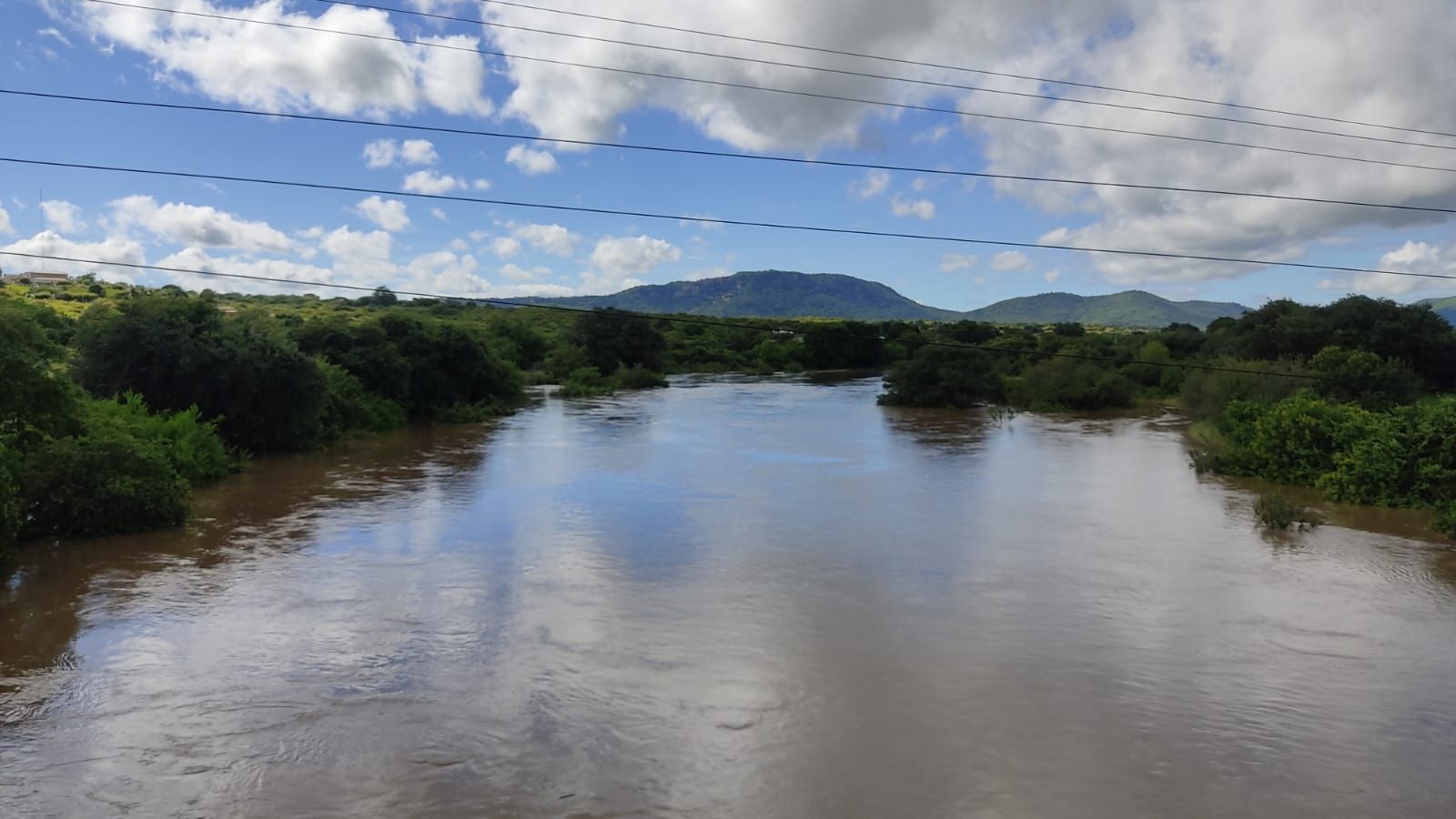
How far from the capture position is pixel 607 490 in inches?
860

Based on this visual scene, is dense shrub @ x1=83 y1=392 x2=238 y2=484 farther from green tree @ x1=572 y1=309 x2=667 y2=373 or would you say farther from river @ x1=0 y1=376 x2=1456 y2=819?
green tree @ x1=572 y1=309 x2=667 y2=373

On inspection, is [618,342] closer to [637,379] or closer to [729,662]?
[637,379]

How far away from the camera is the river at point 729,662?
7914 mm

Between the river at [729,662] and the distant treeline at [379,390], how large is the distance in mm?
1226

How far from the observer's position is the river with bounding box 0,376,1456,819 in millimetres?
7914

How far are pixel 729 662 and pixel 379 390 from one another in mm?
27060

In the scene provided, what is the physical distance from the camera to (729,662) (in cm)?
1075

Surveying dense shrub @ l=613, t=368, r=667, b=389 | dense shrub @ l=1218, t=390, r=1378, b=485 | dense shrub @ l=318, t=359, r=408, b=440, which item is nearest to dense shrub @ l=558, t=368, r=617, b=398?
dense shrub @ l=613, t=368, r=667, b=389

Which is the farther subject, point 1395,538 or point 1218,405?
point 1218,405

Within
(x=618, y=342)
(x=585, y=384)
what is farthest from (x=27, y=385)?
(x=618, y=342)

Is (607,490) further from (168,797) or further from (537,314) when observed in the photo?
(537,314)

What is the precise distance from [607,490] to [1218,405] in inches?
857

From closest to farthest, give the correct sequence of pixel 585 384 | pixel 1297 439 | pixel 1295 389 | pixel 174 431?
pixel 174 431 < pixel 1297 439 < pixel 1295 389 < pixel 585 384

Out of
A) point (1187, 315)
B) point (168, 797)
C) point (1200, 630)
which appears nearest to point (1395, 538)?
point (1200, 630)
